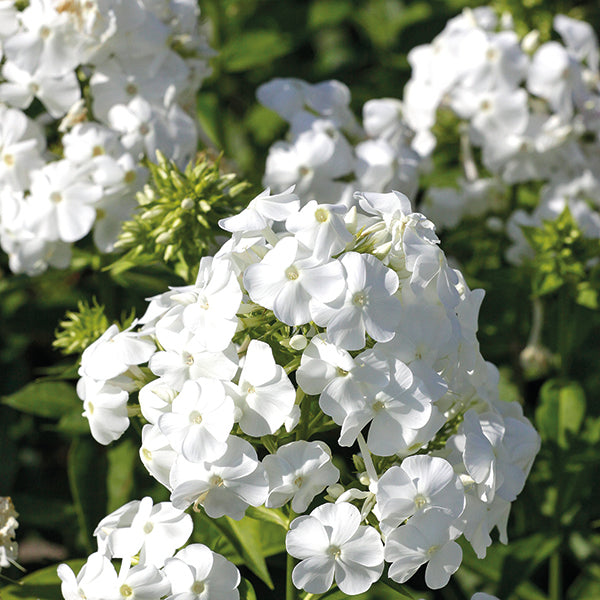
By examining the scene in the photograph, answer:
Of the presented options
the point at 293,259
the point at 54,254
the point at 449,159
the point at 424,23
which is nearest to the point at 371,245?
the point at 293,259

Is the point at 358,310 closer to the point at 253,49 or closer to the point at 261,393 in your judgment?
the point at 261,393

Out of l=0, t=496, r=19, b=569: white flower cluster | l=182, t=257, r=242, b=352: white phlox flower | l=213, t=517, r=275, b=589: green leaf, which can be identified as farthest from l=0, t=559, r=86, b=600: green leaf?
l=182, t=257, r=242, b=352: white phlox flower

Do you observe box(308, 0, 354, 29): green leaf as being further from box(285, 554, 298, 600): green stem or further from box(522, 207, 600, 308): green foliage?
box(285, 554, 298, 600): green stem

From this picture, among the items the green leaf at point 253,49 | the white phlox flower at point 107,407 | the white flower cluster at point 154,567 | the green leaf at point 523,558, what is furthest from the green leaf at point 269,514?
the green leaf at point 253,49

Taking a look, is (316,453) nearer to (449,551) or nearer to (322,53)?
(449,551)

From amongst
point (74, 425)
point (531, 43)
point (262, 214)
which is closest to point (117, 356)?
point (262, 214)

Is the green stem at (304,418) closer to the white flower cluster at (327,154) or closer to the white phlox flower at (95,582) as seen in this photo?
the white phlox flower at (95,582)
